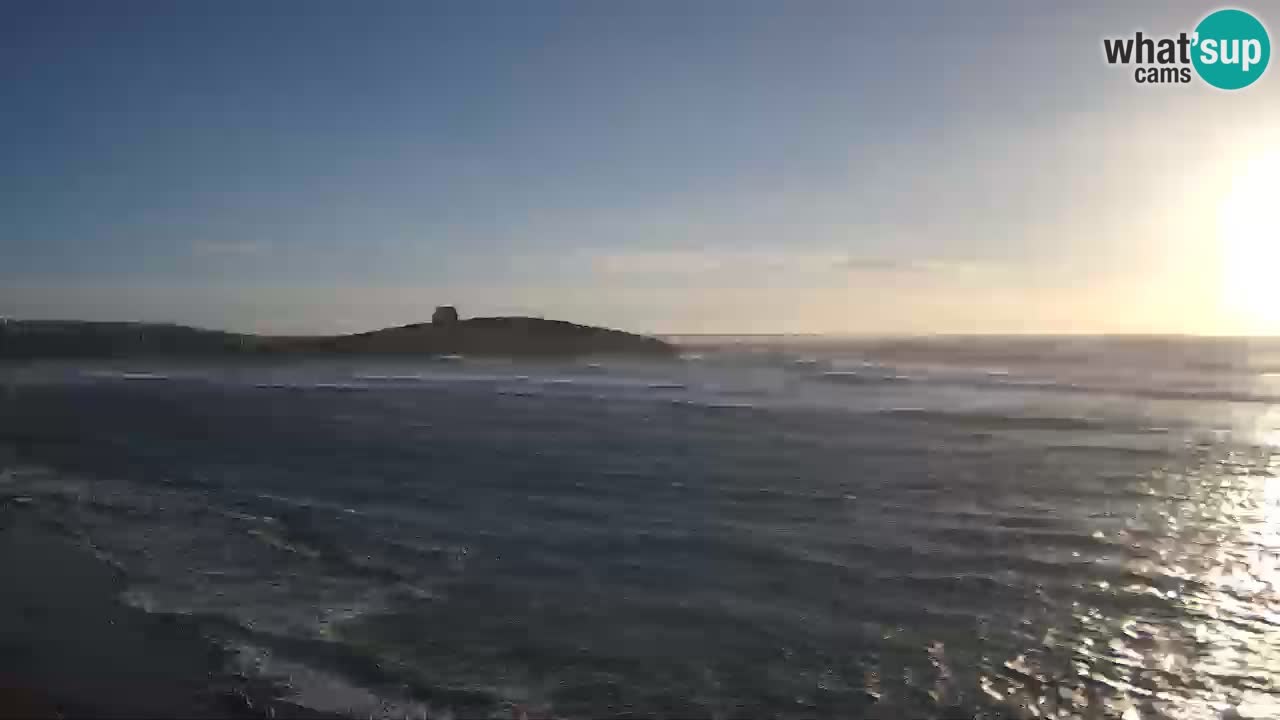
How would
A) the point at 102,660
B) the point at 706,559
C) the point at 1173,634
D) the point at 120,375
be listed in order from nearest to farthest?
the point at 102,660 → the point at 1173,634 → the point at 706,559 → the point at 120,375

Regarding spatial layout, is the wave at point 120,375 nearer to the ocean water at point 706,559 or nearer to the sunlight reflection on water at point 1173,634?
the ocean water at point 706,559

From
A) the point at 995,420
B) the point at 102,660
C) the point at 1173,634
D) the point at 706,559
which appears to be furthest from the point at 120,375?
the point at 1173,634

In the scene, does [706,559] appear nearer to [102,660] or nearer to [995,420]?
[102,660]

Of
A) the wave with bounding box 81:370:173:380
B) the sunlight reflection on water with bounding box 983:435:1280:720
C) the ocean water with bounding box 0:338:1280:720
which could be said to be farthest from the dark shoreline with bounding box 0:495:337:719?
the wave with bounding box 81:370:173:380

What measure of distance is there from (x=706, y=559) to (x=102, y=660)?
894cm

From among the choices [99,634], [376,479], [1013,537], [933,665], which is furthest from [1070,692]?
[376,479]

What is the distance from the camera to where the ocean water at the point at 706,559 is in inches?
421

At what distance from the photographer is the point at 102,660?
1103 centimetres

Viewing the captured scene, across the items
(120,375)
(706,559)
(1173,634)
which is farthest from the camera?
(120,375)

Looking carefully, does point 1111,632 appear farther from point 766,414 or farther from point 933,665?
point 766,414

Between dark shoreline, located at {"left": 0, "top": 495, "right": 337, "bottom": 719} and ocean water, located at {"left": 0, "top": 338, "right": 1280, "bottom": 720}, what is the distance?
42 centimetres

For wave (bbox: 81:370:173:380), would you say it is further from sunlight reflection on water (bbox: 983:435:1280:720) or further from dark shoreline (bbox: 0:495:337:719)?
sunlight reflection on water (bbox: 983:435:1280:720)

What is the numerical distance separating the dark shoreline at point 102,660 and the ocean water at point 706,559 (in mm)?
420

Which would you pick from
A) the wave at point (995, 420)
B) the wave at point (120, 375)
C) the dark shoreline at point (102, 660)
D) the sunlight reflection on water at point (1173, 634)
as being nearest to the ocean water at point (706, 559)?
the sunlight reflection on water at point (1173, 634)
